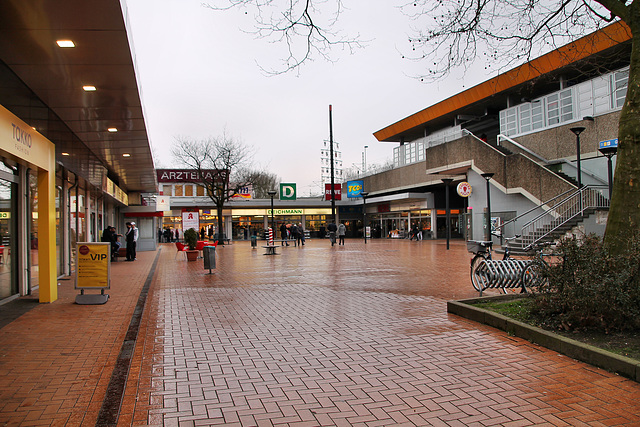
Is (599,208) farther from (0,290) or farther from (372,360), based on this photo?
(0,290)

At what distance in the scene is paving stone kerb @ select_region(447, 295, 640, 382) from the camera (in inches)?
172

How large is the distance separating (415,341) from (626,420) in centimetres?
253

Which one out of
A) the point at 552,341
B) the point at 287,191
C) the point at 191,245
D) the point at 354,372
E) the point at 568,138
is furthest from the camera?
the point at 287,191

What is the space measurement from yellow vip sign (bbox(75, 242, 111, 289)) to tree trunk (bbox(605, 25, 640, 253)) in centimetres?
847

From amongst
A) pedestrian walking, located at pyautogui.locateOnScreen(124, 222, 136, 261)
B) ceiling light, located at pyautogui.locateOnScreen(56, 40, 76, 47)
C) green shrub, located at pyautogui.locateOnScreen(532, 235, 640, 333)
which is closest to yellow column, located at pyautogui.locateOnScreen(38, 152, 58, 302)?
ceiling light, located at pyautogui.locateOnScreen(56, 40, 76, 47)

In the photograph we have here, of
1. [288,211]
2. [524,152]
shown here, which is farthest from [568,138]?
[288,211]

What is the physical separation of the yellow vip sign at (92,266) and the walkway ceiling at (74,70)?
2835mm

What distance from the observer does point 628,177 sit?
632cm

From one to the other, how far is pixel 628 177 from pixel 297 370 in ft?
16.7

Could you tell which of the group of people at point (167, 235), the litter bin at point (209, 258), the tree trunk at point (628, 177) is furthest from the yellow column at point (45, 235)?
the group of people at point (167, 235)

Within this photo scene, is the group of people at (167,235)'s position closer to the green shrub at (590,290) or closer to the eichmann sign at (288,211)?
the eichmann sign at (288,211)

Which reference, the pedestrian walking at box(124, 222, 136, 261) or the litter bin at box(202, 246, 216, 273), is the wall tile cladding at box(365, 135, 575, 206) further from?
the pedestrian walking at box(124, 222, 136, 261)

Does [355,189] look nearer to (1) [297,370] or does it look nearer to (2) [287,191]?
(2) [287,191]

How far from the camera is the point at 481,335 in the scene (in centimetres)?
598
